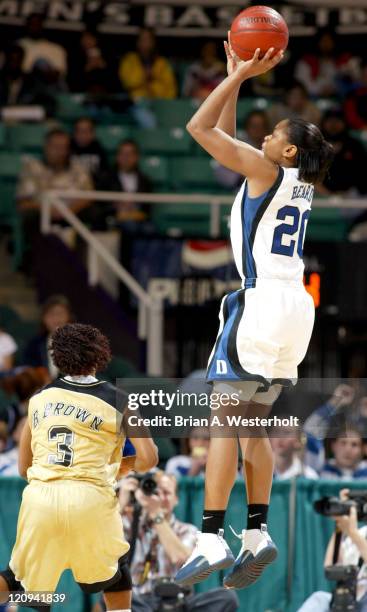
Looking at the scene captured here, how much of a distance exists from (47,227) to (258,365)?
6.87 metres

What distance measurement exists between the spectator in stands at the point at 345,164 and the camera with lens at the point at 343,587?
21.1 feet

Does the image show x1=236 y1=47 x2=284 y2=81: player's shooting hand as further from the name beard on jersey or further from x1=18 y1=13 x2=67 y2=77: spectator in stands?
x1=18 y1=13 x2=67 y2=77: spectator in stands

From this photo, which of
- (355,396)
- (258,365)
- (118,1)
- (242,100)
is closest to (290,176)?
(258,365)

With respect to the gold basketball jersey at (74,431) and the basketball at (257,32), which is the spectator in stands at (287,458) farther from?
the basketball at (257,32)

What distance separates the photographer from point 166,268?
41.9ft

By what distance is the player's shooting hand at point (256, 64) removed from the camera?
645 cm

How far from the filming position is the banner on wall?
56.8 feet

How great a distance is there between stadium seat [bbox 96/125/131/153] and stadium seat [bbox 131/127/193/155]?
0.50 feet

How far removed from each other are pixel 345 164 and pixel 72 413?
28.0 feet

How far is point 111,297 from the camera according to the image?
42.5ft

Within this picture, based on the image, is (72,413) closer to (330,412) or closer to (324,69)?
(330,412)

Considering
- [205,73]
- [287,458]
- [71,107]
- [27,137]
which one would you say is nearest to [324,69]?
[205,73]

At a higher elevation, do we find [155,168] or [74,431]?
[155,168]

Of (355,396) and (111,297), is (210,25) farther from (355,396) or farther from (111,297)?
(355,396)
